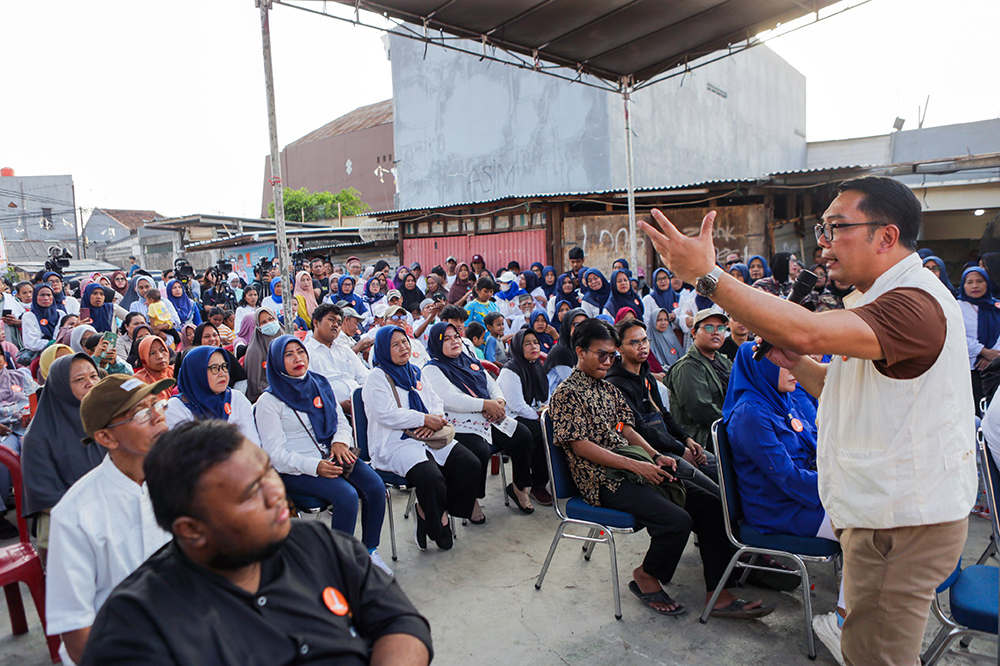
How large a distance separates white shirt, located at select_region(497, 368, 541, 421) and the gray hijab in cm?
267

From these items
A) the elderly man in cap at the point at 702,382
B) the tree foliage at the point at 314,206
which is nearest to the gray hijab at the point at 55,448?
the elderly man in cap at the point at 702,382

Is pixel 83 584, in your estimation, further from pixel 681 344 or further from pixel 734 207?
pixel 734 207

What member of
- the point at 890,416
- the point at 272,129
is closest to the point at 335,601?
the point at 890,416

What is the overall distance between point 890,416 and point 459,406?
3020mm

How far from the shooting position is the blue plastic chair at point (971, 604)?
2.07 m

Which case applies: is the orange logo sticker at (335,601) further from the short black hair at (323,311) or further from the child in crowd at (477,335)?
the child in crowd at (477,335)

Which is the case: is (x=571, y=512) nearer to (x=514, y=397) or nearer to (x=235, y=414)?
(x=514, y=397)

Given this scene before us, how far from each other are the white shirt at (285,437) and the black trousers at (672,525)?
5.47 feet

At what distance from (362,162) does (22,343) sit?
109ft

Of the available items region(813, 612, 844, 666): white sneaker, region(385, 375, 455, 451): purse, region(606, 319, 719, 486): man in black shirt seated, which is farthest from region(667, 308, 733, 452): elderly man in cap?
region(385, 375, 455, 451): purse

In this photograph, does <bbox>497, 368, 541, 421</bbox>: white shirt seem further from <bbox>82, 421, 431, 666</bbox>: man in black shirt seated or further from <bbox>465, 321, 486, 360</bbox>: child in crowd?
<bbox>82, 421, 431, 666</bbox>: man in black shirt seated

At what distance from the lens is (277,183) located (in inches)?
213

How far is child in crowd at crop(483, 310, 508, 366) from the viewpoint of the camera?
6.11 m

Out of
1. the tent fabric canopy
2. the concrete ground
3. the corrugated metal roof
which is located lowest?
the concrete ground
